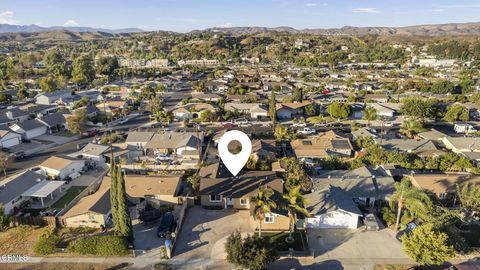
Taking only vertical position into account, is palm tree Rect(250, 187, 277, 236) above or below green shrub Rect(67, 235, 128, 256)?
above

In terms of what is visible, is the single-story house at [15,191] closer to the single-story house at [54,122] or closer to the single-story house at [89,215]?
the single-story house at [89,215]

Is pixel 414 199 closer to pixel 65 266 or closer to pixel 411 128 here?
pixel 65 266

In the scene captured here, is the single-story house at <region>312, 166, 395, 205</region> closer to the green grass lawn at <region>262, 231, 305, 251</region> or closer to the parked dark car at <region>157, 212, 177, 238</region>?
the green grass lawn at <region>262, 231, 305, 251</region>

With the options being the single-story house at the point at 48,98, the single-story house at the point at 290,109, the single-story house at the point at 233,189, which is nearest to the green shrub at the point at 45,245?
the single-story house at the point at 233,189

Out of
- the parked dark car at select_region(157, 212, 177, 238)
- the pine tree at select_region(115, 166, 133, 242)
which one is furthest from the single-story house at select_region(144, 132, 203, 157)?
the pine tree at select_region(115, 166, 133, 242)

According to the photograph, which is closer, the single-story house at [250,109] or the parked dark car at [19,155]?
the parked dark car at [19,155]
